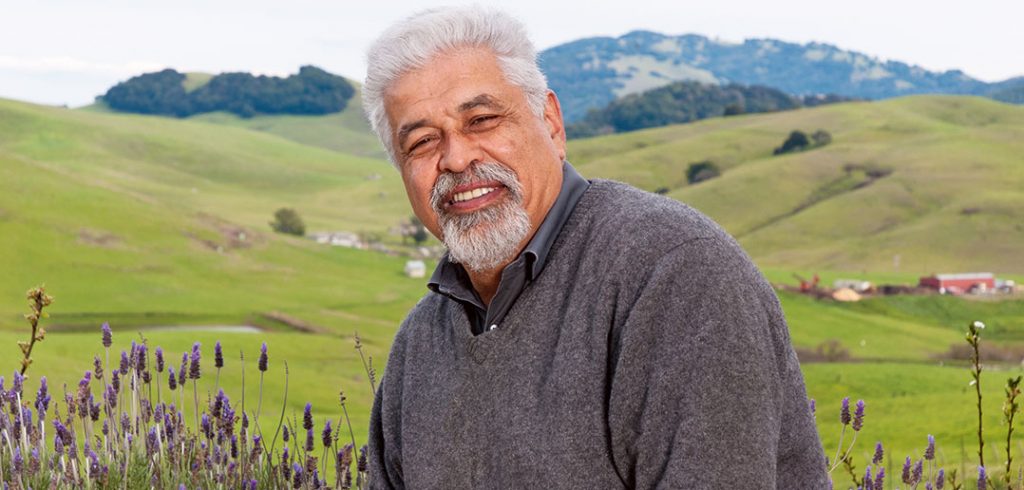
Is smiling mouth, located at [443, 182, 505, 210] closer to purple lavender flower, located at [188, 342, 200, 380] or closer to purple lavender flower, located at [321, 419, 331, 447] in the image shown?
purple lavender flower, located at [321, 419, 331, 447]

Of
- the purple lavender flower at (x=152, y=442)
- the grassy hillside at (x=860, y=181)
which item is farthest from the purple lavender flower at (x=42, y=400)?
the grassy hillside at (x=860, y=181)

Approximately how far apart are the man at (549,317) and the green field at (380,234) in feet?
1.78

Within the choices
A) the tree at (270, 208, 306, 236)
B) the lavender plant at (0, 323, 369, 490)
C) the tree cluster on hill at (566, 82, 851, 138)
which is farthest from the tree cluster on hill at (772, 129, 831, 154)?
the lavender plant at (0, 323, 369, 490)

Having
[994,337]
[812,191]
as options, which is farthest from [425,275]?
[812,191]

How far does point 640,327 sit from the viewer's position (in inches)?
104

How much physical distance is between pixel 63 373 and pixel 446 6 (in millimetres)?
11416

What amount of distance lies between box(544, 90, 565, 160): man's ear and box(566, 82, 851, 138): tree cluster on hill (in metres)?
174

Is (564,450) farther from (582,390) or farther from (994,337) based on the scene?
(994,337)

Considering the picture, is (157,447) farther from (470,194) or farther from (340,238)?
(340,238)

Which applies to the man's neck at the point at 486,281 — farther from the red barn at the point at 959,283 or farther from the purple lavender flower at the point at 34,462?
the red barn at the point at 959,283

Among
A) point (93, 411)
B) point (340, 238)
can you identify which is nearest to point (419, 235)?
point (340, 238)

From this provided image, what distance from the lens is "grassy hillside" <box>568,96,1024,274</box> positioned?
68.7m

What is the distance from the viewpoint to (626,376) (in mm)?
2654

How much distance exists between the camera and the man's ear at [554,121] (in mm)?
3236
